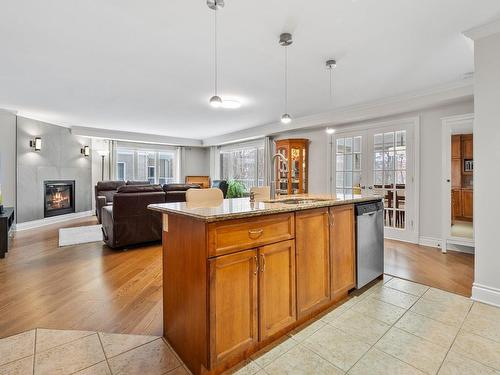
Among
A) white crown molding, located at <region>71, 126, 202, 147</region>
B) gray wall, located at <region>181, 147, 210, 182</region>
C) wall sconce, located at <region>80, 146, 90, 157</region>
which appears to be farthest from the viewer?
gray wall, located at <region>181, 147, 210, 182</region>

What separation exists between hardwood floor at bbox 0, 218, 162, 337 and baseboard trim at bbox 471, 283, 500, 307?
2741 millimetres

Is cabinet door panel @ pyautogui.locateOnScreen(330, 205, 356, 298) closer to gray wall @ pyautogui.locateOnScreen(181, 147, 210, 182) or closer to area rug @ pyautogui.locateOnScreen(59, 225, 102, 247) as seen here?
area rug @ pyautogui.locateOnScreen(59, 225, 102, 247)

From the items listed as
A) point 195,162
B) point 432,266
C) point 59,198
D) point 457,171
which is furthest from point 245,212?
point 195,162

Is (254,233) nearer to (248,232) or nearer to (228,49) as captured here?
(248,232)

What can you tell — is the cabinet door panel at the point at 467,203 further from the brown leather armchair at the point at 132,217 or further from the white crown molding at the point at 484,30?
the brown leather armchair at the point at 132,217

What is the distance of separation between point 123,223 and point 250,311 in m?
3.08

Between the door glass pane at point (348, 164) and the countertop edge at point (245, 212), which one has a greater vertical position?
the door glass pane at point (348, 164)

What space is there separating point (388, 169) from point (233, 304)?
4.17 metres

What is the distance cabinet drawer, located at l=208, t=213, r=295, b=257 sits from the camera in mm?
1398

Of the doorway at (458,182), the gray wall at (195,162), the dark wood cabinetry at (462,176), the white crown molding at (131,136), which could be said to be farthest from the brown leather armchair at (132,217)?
the dark wood cabinetry at (462,176)

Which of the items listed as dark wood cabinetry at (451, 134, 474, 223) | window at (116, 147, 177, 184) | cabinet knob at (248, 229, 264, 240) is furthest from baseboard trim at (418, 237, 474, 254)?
window at (116, 147, 177, 184)

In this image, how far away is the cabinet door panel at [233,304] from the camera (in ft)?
4.58

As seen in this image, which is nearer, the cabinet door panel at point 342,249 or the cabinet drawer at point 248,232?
the cabinet drawer at point 248,232

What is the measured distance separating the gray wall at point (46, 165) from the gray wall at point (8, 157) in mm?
104
